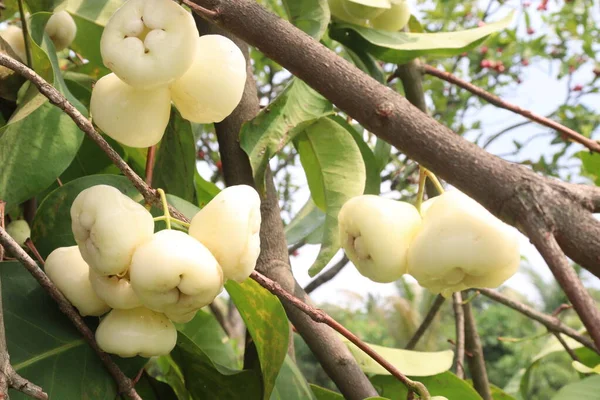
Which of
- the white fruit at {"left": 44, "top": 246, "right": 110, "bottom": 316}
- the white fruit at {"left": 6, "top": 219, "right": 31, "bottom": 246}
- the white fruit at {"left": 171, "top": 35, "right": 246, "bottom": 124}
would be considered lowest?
the white fruit at {"left": 6, "top": 219, "right": 31, "bottom": 246}

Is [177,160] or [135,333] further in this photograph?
[177,160]

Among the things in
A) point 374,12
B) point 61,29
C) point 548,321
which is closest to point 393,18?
point 374,12

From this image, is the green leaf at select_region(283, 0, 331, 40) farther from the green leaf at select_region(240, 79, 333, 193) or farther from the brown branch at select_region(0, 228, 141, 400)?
the brown branch at select_region(0, 228, 141, 400)

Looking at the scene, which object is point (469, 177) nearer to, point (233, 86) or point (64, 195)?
point (233, 86)

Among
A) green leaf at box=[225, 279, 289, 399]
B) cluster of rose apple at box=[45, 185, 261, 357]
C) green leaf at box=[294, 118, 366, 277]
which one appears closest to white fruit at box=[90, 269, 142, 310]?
cluster of rose apple at box=[45, 185, 261, 357]

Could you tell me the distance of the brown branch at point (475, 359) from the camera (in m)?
0.82

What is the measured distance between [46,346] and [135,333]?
0.07 meters

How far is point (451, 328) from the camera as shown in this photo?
587 cm

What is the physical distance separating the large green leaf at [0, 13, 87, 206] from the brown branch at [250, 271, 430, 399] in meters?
0.18

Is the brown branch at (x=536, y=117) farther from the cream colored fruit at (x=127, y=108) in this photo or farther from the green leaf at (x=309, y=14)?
the cream colored fruit at (x=127, y=108)

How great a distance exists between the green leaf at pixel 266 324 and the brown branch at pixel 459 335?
0.40 metres

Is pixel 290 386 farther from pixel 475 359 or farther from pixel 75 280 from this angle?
pixel 475 359

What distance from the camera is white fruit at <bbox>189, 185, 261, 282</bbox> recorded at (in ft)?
1.21

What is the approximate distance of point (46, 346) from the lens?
43cm
